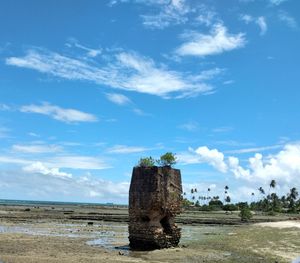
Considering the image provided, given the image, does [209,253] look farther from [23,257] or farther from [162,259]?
[23,257]

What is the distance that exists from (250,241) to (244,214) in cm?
4731

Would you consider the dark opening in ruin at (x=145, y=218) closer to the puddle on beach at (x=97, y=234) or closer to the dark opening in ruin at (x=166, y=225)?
the dark opening in ruin at (x=166, y=225)

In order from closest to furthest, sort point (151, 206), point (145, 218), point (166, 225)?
point (151, 206) < point (145, 218) < point (166, 225)

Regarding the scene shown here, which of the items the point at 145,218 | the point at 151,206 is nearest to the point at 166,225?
the point at 145,218

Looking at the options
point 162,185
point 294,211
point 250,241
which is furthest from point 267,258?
point 294,211

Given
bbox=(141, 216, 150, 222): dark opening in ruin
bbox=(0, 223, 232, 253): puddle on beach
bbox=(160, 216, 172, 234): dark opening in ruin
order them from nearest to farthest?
1. bbox=(141, 216, 150, 222): dark opening in ruin
2. bbox=(160, 216, 172, 234): dark opening in ruin
3. bbox=(0, 223, 232, 253): puddle on beach

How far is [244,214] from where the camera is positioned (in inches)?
3450

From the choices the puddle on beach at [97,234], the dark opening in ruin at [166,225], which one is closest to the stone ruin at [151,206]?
the dark opening in ruin at [166,225]

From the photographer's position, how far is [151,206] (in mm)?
33688

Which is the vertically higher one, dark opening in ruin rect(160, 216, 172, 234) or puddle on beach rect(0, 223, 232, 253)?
dark opening in ruin rect(160, 216, 172, 234)

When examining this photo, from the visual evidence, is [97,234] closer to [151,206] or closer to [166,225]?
[166,225]

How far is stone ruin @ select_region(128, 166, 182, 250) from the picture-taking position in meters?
33.8

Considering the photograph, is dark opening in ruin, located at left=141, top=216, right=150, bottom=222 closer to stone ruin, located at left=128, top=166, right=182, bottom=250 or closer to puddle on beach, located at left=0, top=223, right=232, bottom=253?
stone ruin, located at left=128, top=166, right=182, bottom=250

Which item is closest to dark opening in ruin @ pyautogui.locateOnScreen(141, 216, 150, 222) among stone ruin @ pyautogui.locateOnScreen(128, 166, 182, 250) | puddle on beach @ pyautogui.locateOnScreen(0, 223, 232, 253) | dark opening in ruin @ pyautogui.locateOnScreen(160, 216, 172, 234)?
stone ruin @ pyautogui.locateOnScreen(128, 166, 182, 250)
